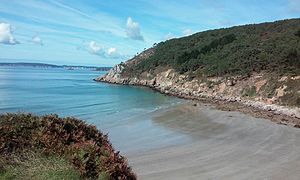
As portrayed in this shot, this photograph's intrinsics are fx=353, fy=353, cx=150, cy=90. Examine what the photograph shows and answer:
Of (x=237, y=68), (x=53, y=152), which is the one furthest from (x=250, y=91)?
(x=53, y=152)

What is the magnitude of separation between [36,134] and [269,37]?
75.4m

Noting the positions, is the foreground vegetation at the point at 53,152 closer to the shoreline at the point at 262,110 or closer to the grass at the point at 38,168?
the grass at the point at 38,168

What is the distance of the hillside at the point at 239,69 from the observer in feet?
161

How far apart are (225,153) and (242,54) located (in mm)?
50397

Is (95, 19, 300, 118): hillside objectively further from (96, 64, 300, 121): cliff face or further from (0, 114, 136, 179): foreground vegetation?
(0, 114, 136, 179): foreground vegetation

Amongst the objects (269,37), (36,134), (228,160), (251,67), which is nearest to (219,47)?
(269,37)

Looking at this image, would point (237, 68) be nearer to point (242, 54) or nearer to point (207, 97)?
point (242, 54)

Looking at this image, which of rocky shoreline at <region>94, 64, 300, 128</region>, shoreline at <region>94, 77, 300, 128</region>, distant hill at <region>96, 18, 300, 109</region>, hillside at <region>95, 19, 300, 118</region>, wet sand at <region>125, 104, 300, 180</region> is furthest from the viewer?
distant hill at <region>96, 18, 300, 109</region>

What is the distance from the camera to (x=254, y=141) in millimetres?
26078

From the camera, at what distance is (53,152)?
806 centimetres

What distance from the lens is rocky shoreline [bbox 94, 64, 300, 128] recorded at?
132ft

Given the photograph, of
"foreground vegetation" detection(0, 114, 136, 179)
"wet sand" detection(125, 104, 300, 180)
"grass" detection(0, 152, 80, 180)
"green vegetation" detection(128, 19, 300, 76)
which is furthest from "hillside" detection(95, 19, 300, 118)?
"grass" detection(0, 152, 80, 180)

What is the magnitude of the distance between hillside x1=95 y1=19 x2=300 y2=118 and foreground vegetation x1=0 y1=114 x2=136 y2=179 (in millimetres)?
36367

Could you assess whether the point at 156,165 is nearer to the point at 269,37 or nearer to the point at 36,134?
the point at 36,134
